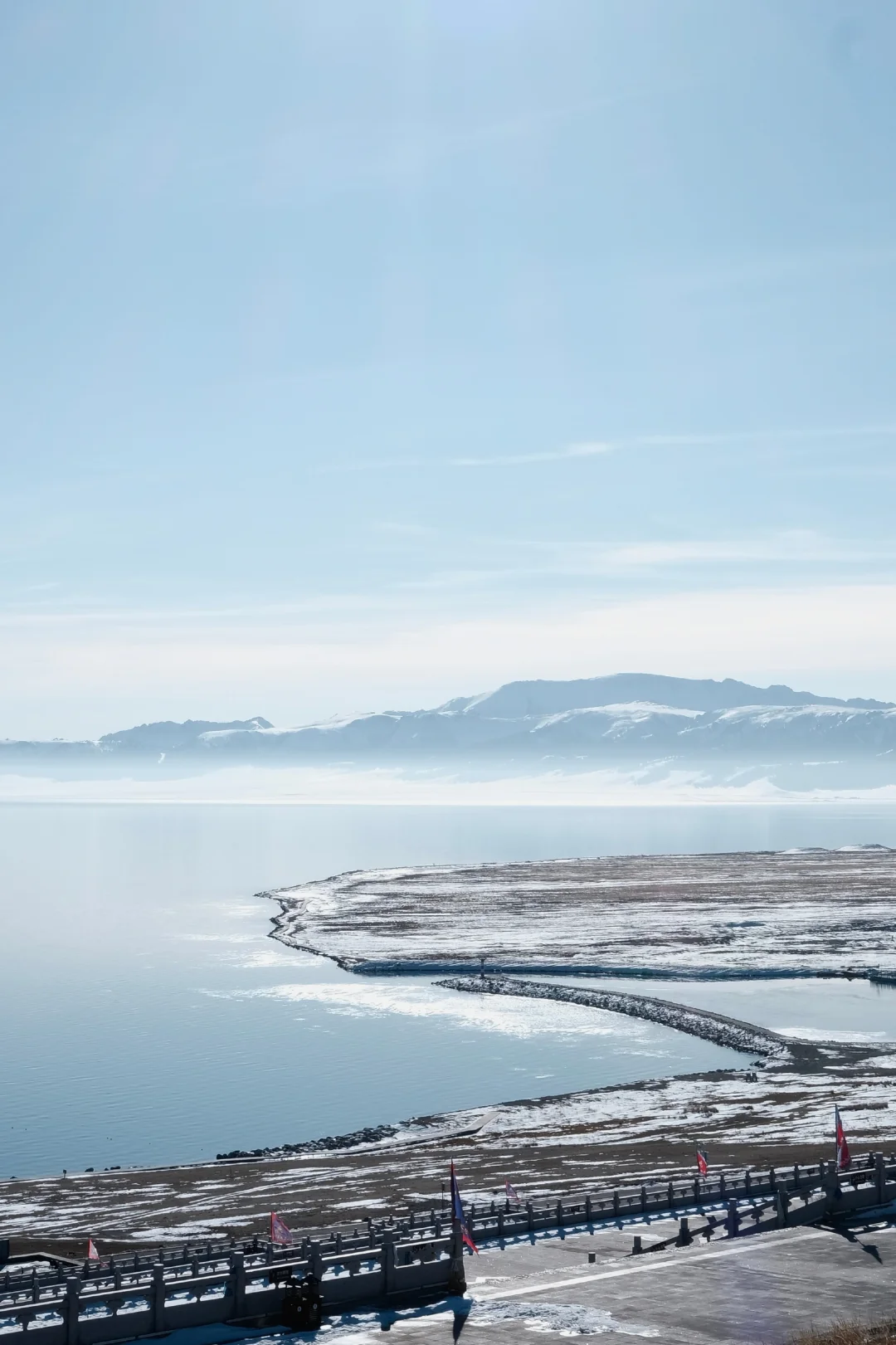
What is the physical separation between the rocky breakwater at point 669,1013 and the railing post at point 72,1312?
63497mm

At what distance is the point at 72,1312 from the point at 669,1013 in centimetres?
7902

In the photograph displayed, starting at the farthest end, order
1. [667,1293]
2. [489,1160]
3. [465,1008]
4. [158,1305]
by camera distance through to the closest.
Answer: [465,1008], [489,1160], [667,1293], [158,1305]

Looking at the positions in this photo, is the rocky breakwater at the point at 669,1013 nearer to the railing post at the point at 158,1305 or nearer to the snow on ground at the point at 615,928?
the snow on ground at the point at 615,928

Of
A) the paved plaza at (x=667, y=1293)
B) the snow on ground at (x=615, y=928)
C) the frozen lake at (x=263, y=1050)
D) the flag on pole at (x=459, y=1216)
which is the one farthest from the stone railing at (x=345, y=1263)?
the snow on ground at (x=615, y=928)

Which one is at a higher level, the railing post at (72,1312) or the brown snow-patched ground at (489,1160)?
the railing post at (72,1312)

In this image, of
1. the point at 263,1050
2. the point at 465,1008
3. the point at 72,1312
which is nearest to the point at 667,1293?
the point at 72,1312

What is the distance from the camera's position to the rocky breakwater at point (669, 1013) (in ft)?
289

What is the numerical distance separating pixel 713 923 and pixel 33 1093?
98.0 metres

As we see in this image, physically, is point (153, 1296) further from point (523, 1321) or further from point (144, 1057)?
point (144, 1057)

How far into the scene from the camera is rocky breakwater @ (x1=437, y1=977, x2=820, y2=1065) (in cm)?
8819

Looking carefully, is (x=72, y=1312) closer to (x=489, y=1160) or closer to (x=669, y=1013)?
(x=489, y=1160)

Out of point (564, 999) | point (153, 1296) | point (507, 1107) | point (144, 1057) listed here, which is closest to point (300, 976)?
point (564, 999)

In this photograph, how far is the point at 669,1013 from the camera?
102 meters

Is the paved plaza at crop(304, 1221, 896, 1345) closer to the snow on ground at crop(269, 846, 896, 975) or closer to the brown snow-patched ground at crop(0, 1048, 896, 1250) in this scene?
the brown snow-patched ground at crop(0, 1048, 896, 1250)
